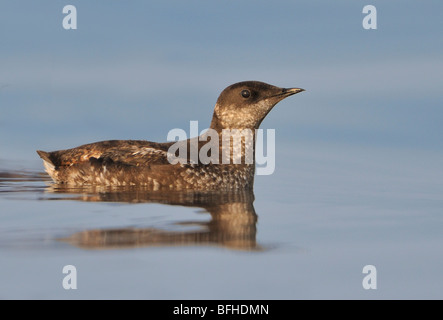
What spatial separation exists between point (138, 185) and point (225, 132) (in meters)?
1.74

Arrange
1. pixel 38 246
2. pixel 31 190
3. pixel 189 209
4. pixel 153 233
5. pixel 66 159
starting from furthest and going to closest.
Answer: pixel 66 159, pixel 31 190, pixel 189 209, pixel 153 233, pixel 38 246

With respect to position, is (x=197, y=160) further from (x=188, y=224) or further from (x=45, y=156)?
(x=188, y=224)

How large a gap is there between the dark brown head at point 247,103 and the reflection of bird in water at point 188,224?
1.35 m

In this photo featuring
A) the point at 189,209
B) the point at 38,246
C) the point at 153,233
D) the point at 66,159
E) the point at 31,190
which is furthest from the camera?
the point at 66,159

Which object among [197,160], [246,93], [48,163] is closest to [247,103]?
[246,93]

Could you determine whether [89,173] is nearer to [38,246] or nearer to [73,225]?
[73,225]

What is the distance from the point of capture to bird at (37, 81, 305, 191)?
11969 mm

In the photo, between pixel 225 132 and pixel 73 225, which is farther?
pixel 225 132

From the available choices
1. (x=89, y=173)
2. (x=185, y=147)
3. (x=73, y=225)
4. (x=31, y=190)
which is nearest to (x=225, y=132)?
(x=185, y=147)

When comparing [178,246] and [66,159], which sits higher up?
[66,159]

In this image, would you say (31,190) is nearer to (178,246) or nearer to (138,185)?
(138,185)

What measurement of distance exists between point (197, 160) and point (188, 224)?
3380 millimetres

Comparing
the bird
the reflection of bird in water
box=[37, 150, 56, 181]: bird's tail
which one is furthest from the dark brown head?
box=[37, 150, 56, 181]: bird's tail

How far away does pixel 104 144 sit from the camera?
1311cm
